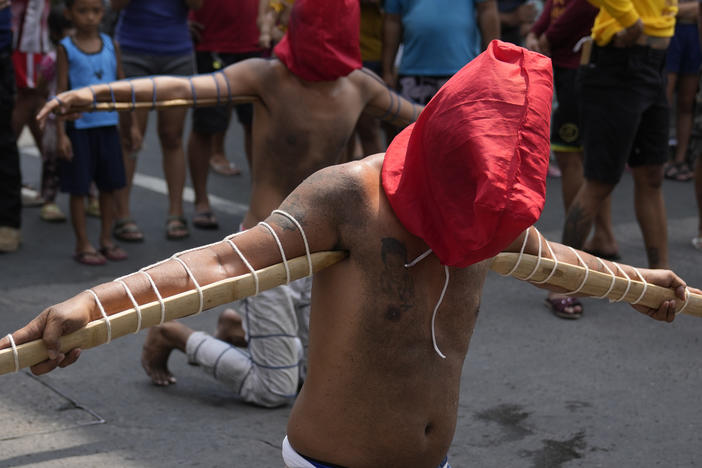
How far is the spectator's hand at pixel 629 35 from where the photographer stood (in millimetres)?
5168

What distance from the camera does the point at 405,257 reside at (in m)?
2.39

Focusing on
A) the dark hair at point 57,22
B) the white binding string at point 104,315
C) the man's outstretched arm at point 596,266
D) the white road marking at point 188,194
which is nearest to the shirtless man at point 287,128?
the man's outstretched arm at point 596,266

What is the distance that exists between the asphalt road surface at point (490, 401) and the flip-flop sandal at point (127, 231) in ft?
2.36

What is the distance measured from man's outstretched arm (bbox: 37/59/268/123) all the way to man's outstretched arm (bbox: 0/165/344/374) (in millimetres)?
1520

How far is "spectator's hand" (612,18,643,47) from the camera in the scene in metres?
5.17

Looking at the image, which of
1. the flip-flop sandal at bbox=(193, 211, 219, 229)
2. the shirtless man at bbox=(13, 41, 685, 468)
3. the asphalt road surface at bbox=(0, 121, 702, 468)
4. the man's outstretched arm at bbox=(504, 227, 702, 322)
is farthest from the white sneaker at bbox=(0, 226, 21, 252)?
the man's outstretched arm at bbox=(504, 227, 702, 322)

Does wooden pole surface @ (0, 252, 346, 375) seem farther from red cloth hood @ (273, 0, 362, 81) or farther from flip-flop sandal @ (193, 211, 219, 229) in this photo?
flip-flop sandal @ (193, 211, 219, 229)

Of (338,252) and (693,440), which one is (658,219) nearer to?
(693,440)

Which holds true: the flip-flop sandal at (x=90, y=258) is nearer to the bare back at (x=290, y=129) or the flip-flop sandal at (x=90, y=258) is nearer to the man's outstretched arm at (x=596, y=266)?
the bare back at (x=290, y=129)

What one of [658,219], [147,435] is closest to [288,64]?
[147,435]

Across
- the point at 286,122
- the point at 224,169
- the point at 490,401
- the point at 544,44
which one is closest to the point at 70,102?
the point at 286,122

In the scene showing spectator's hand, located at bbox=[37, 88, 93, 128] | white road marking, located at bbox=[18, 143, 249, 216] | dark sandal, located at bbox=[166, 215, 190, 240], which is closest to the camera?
spectator's hand, located at bbox=[37, 88, 93, 128]

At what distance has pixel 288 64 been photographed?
4129 millimetres

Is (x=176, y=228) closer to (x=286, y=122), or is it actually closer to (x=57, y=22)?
(x=57, y=22)
